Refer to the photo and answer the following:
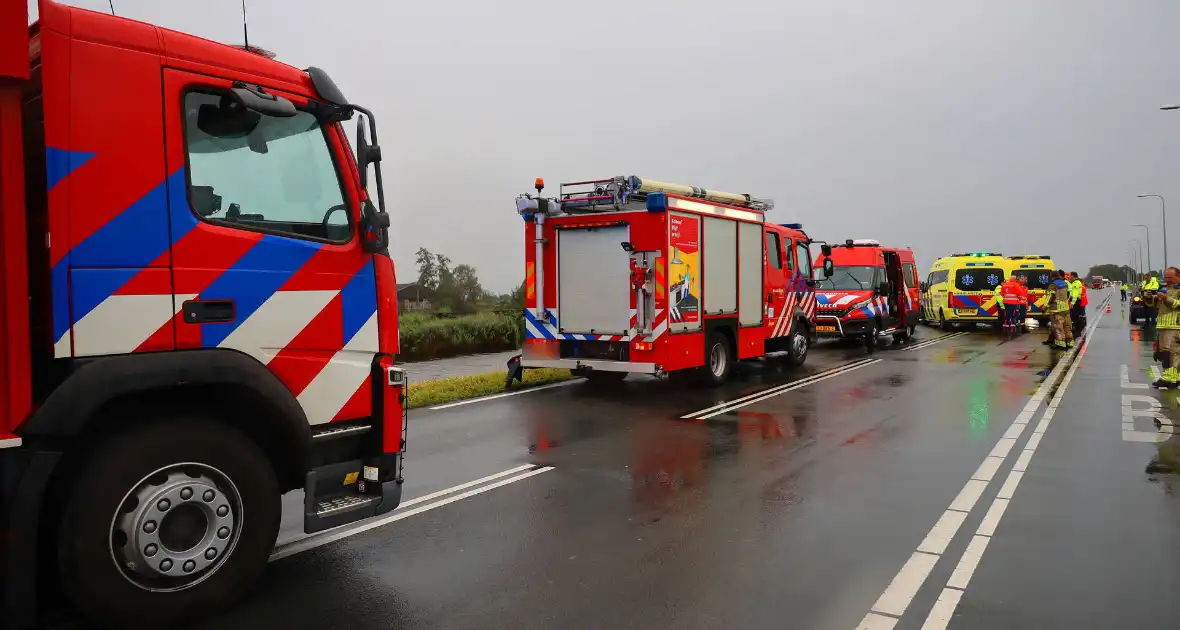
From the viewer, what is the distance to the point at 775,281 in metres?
14.1

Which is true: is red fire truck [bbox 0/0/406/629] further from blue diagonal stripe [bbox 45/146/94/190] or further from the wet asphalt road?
the wet asphalt road

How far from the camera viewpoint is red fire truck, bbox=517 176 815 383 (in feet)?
36.4

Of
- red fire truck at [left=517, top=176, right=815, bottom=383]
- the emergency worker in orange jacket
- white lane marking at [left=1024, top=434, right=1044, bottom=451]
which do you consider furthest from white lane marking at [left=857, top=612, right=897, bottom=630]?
the emergency worker in orange jacket

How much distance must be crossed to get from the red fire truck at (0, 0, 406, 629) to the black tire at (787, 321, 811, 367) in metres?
11.6

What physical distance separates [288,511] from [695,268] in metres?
7.44

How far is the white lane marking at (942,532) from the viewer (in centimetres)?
486

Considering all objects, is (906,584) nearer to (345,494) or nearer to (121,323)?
(345,494)

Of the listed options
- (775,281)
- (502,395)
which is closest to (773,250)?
(775,281)

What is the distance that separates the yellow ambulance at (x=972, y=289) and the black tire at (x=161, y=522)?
25.7 m

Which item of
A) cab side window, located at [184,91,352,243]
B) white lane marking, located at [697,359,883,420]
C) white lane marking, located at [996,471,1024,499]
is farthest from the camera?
white lane marking, located at [697,359,883,420]

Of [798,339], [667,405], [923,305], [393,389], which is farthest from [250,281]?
[923,305]

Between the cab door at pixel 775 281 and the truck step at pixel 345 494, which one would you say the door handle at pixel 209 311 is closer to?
the truck step at pixel 345 494

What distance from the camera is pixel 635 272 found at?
11.2m

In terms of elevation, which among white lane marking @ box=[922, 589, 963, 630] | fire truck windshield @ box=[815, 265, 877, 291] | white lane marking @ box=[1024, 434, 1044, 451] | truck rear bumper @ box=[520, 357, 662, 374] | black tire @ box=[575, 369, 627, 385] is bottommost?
white lane marking @ box=[922, 589, 963, 630]
